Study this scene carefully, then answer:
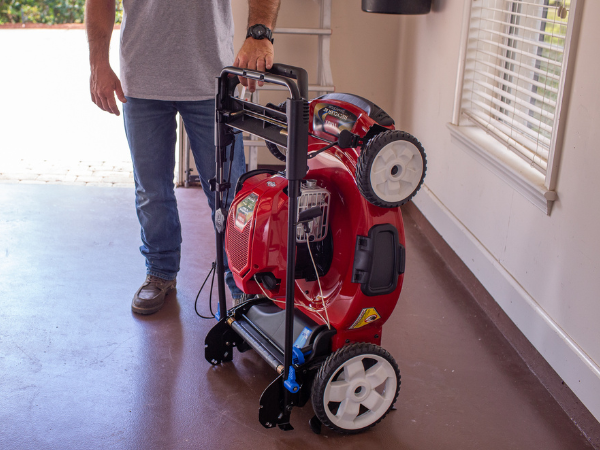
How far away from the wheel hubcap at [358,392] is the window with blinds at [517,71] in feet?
3.10

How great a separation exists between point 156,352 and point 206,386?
0.93 ft

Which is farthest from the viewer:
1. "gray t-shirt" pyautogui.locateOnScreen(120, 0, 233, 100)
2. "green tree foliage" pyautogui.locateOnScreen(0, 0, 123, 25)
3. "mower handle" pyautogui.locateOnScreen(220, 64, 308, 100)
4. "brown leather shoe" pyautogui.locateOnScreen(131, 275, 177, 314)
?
"green tree foliage" pyautogui.locateOnScreen(0, 0, 123, 25)

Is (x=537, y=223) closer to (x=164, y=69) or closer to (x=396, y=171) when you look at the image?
(x=396, y=171)

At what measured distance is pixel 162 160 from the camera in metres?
2.35

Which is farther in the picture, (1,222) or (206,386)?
(1,222)

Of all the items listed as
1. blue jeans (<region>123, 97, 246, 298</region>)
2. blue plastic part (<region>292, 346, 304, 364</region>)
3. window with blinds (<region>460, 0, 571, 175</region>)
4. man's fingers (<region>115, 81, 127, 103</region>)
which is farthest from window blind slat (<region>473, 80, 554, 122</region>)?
man's fingers (<region>115, 81, 127, 103</region>)

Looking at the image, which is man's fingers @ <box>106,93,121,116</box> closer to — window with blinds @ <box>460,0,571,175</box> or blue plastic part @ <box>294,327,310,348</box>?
blue plastic part @ <box>294,327,310,348</box>

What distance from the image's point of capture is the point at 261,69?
1.70 m

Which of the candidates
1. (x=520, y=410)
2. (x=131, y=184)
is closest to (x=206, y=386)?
(x=520, y=410)

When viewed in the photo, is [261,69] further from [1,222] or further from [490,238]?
[1,222]

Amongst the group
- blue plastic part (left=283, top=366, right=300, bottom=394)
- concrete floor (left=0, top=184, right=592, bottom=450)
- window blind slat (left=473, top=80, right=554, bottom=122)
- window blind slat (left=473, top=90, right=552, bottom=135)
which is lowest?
concrete floor (left=0, top=184, right=592, bottom=450)

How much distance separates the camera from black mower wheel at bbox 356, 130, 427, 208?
1.59 m

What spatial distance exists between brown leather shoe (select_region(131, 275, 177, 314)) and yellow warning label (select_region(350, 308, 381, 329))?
959 mm

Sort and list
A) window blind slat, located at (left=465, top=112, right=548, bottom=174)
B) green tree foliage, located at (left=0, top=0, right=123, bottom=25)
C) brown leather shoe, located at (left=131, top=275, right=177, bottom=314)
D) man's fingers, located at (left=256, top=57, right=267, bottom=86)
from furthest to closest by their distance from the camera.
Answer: green tree foliage, located at (left=0, top=0, right=123, bottom=25) < brown leather shoe, located at (left=131, top=275, right=177, bottom=314) < window blind slat, located at (left=465, top=112, right=548, bottom=174) < man's fingers, located at (left=256, top=57, right=267, bottom=86)
